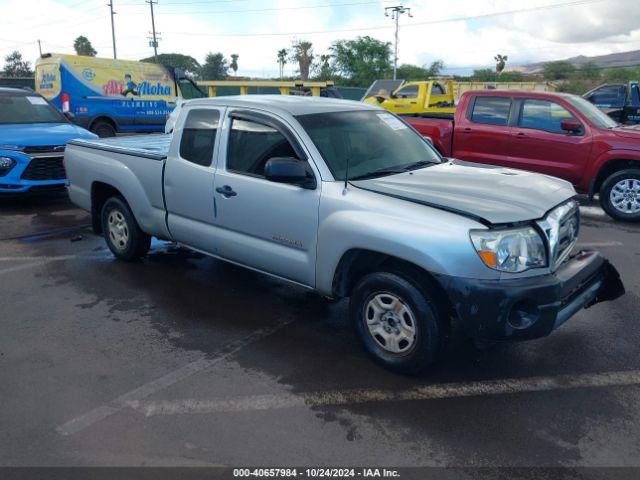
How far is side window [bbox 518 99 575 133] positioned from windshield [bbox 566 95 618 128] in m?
0.21

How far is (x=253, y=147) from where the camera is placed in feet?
14.7

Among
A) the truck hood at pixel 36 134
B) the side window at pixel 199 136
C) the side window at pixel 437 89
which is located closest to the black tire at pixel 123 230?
the side window at pixel 199 136

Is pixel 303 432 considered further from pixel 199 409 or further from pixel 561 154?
pixel 561 154

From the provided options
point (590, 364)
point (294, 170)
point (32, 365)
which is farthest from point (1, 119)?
point (590, 364)

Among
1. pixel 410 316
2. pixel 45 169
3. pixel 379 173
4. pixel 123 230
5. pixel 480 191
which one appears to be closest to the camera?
pixel 410 316

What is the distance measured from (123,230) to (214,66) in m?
96.2

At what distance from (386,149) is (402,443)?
93.7 inches

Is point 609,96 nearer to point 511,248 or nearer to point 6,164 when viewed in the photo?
point 6,164

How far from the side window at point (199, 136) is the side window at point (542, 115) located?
562cm

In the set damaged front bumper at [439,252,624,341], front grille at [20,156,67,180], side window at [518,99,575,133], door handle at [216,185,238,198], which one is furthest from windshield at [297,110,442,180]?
front grille at [20,156,67,180]

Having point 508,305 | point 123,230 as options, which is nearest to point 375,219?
point 508,305

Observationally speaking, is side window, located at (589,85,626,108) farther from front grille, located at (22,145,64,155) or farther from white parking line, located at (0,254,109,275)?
white parking line, located at (0,254,109,275)

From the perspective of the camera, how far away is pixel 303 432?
10.1 ft

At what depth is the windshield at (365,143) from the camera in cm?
414
